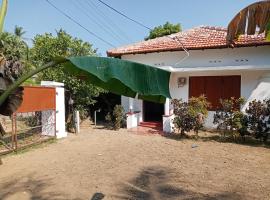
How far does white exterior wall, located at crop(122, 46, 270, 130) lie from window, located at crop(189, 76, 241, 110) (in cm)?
20

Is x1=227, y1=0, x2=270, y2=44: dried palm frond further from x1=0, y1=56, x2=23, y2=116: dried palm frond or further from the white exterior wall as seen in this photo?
the white exterior wall

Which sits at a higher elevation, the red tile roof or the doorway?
the red tile roof

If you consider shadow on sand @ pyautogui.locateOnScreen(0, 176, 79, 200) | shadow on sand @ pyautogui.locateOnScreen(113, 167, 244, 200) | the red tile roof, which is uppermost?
the red tile roof

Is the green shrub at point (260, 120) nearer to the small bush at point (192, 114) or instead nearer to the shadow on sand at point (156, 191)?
the small bush at point (192, 114)

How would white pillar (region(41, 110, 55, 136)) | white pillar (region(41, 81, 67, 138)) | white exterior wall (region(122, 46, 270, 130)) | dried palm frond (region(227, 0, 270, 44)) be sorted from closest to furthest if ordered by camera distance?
dried palm frond (region(227, 0, 270, 44)), white pillar (region(41, 110, 55, 136)), white pillar (region(41, 81, 67, 138)), white exterior wall (region(122, 46, 270, 130))

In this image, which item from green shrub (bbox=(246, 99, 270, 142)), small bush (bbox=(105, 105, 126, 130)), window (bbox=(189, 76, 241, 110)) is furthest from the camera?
small bush (bbox=(105, 105, 126, 130))

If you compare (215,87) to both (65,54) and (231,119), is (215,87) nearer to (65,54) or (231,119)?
(231,119)

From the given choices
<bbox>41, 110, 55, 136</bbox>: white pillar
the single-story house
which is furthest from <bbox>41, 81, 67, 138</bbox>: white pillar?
the single-story house

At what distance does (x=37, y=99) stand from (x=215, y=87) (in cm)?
813

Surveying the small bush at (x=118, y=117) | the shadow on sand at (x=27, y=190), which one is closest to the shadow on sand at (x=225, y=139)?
the small bush at (x=118, y=117)

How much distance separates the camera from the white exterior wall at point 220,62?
45.2 ft

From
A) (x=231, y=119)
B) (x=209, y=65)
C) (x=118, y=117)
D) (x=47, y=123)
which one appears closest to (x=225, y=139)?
(x=231, y=119)

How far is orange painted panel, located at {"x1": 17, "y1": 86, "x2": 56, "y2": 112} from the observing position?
10.2 m

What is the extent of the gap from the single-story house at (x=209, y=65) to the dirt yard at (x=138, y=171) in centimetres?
363
